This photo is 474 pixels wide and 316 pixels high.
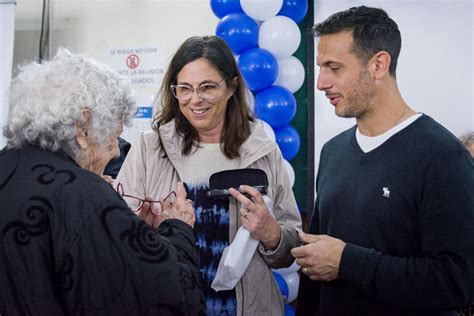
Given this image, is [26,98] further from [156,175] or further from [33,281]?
[156,175]

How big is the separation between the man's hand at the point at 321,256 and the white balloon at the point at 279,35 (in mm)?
2131

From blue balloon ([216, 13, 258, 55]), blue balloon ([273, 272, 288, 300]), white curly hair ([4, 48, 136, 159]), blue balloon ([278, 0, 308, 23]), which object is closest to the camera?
white curly hair ([4, 48, 136, 159])

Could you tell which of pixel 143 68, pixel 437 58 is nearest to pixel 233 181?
pixel 437 58

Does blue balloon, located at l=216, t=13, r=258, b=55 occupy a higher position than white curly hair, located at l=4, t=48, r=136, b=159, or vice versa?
blue balloon, located at l=216, t=13, r=258, b=55

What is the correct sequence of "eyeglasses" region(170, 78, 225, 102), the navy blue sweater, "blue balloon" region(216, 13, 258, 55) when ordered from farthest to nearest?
"blue balloon" region(216, 13, 258, 55) → "eyeglasses" region(170, 78, 225, 102) → the navy blue sweater

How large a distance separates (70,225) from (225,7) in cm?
268

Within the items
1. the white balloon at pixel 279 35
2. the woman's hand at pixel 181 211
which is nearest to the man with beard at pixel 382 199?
the woman's hand at pixel 181 211

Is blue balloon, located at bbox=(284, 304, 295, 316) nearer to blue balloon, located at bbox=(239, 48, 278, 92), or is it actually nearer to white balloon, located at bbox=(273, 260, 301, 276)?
white balloon, located at bbox=(273, 260, 301, 276)

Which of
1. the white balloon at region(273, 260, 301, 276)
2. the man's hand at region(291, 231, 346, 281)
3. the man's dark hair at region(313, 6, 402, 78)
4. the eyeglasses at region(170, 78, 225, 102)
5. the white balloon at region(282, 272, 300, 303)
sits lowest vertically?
the white balloon at region(282, 272, 300, 303)

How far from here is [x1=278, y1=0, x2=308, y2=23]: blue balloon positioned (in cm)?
347

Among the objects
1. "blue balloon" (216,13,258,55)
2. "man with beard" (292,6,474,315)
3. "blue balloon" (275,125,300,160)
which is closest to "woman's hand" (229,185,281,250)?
"man with beard" (292,6,474,315)

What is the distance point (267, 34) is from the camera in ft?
11.2

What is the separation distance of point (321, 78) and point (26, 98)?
867 mm

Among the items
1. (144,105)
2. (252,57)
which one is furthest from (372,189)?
(144,105)
